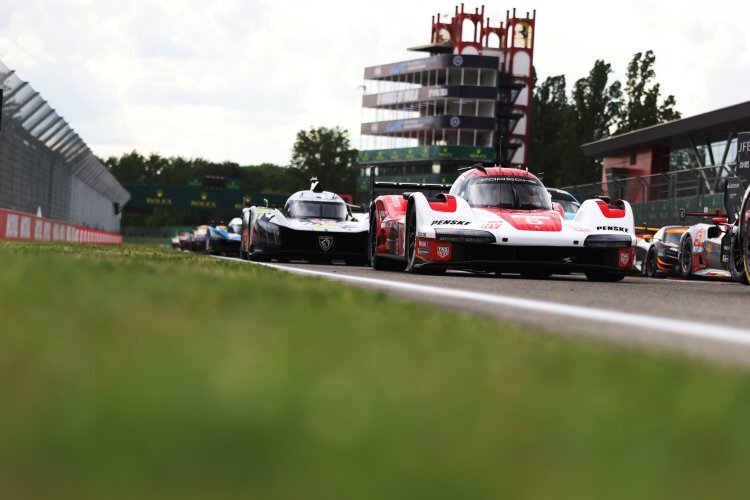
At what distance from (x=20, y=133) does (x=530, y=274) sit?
14.5m

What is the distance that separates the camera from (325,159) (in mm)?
166500

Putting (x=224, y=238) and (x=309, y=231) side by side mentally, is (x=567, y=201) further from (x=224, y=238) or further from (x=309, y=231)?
(x=224, y=238)

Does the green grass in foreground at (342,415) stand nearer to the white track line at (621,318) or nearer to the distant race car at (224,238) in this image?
the white track line at (621,318)

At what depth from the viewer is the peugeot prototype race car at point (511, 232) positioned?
43.5ft

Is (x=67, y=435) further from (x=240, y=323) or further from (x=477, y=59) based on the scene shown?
(x=477, y=59)

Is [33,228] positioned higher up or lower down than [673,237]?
lower down

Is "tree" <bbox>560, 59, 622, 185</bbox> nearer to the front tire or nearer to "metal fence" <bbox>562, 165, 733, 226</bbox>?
"metal fence" <bbox>562, 165, 733, 226</bbox>

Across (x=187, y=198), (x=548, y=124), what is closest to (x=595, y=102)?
(x=548, y=124)

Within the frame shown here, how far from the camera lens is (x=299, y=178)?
172 meters

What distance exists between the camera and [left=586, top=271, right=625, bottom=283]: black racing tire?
14280mm

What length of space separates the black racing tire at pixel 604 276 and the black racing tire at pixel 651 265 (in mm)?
6892

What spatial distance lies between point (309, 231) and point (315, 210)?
64.0 inches

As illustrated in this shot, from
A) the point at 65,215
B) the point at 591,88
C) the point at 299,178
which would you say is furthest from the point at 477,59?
the point at 65,215

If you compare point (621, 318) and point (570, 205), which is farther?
point (570, 205)
